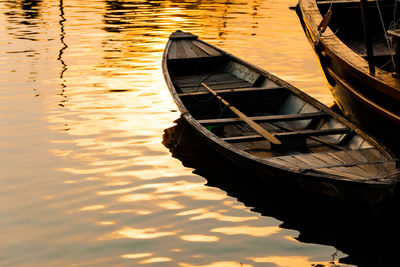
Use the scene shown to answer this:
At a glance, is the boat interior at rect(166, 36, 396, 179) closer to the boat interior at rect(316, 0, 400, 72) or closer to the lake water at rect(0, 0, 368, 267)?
the lake water at rect(0, 0, 368, 267)

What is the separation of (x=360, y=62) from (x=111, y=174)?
13.7 ft

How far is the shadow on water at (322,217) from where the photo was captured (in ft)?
22.0

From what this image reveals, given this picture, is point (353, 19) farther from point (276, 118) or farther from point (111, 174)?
point (111, 174)

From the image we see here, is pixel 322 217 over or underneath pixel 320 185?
underneath

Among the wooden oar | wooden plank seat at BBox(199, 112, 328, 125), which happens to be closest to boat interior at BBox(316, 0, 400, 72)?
the wooden oar

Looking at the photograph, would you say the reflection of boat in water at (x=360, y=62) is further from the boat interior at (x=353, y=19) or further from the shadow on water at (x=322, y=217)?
the shadow on water at (x=322, y=217)

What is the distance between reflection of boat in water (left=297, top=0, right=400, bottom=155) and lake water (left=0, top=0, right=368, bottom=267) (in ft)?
5.71

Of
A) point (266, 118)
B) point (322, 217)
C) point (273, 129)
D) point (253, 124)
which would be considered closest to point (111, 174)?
point (253, 124)

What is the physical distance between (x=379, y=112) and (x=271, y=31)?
14531 millimetres

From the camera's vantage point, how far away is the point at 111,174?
342 inches

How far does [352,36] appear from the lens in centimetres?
1323

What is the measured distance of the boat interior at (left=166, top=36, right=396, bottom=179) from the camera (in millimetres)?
7395

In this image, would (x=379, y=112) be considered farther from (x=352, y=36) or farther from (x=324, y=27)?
(x=352, y=36)

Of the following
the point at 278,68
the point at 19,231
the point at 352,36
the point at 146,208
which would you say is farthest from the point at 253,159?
the point at 278,68
